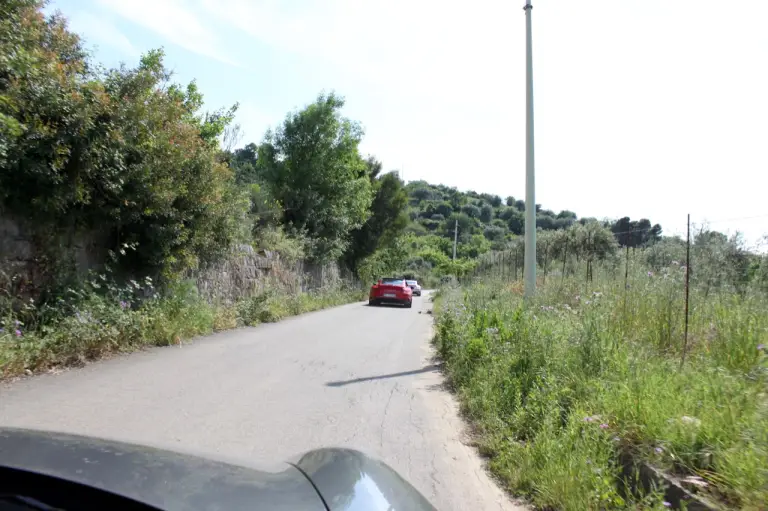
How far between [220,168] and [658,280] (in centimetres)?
923

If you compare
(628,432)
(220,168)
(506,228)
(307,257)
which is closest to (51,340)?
(220,168)

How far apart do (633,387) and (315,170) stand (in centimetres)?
2081

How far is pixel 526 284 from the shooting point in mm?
10555

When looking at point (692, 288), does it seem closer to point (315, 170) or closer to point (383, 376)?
point (383, 376)

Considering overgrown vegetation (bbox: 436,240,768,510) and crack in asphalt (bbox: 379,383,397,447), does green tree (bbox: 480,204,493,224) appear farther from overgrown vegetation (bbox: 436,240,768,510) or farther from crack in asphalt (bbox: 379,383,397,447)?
crack in asphalt (bbox: 379,383,397,447)

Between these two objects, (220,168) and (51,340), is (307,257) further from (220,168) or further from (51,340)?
(51,340)

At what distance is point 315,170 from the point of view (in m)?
23.6

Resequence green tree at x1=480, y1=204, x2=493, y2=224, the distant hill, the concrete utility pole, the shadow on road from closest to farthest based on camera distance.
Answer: the shadow on road, the concrete utility pole, the distant hill, green tree at x1=480, y1=204, x2=493, y2=224

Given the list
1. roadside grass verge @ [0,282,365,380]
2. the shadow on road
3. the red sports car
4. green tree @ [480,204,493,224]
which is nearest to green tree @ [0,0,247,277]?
roadside grass verge @ [0,282,365,380]

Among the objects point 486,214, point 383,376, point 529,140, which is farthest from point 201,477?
point 486,214

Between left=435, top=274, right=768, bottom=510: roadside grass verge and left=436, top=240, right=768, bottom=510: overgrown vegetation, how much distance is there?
0.01 m

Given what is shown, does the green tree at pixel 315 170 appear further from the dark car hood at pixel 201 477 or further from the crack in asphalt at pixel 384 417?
the dark car hood at pixel 201 477

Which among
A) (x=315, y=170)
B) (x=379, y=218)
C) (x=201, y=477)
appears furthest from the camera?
(x=379, y=218)

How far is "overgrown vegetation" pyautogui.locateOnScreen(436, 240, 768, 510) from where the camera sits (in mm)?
3219
